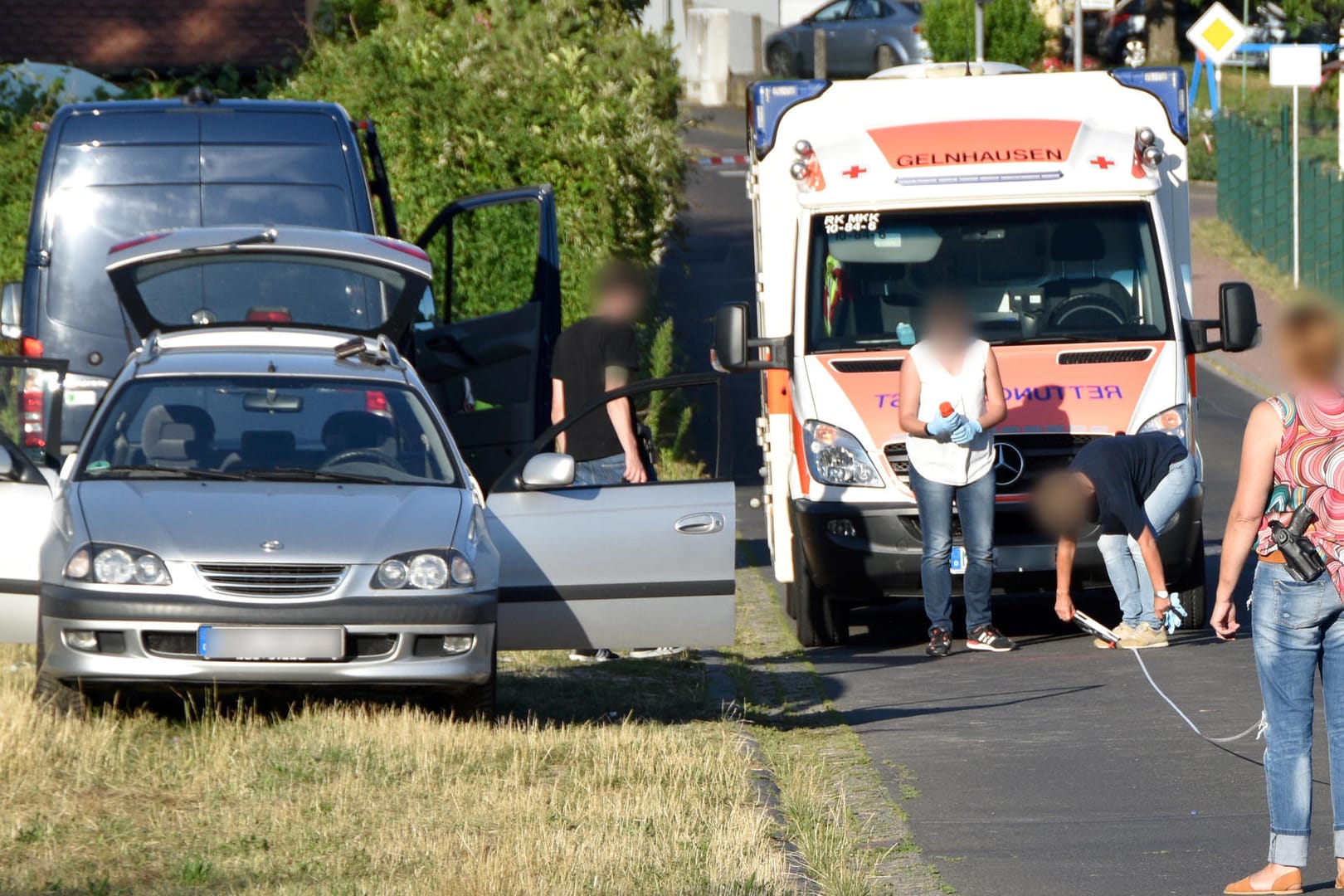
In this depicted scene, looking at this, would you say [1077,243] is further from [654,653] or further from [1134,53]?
[1134,53]

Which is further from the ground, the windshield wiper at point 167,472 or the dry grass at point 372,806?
the windshield wiper at point 167,472

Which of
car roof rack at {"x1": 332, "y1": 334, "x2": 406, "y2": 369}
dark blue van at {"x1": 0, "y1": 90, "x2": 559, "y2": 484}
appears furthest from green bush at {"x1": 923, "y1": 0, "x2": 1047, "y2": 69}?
car roof rack at {"x1": 332, "y1": 334, "x2": 406, "y2": 369}

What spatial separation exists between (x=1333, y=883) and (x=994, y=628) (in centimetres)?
459

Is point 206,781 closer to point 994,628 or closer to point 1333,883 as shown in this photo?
point 1333,883

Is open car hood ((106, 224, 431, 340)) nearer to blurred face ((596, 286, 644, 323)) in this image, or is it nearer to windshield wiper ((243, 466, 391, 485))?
blurred face ((596, 286, 644, 323))

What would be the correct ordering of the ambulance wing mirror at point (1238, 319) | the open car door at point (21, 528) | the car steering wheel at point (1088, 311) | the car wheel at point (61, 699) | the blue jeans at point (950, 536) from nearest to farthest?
the car wheel at point (61, 699) → the open car door at point (21, 528) → the blue jeans at point (950, 536) → the ambulance wing mirror at point (1238, 319) → the car steering wheel at point (1088, 311)

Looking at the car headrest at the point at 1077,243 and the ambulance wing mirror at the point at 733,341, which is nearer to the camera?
the ambulance wing mirror at the point at 733,341

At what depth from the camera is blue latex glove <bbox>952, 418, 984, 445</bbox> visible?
1012 centimetres

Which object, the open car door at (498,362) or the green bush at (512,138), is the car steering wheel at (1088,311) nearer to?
the open car door at (498,362)

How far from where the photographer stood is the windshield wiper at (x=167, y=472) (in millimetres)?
8445

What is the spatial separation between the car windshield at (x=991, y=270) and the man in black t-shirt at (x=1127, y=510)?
2.87 ft

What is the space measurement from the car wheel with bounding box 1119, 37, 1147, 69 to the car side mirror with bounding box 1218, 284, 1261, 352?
24760 millimetres

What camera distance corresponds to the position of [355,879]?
614cm

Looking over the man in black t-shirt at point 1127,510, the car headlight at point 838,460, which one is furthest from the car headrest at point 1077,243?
→ the car headlight at point 838,460
